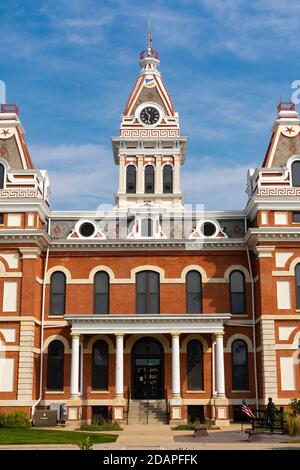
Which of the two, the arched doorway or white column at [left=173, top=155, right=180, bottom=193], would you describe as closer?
the arched doorway

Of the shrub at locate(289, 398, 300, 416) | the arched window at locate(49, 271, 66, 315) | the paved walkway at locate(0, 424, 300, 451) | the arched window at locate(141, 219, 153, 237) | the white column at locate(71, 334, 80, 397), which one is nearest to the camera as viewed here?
the paved walkway at locate(0, 424, 300, 451)

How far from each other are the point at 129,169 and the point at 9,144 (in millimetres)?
11012

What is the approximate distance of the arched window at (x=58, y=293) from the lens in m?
38.5

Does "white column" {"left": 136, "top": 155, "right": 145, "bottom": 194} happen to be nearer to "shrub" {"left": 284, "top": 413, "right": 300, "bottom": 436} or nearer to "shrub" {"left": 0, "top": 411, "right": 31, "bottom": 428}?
"shrub" {"left": 0, "top": 411, "right": 31, "bottom": 428}

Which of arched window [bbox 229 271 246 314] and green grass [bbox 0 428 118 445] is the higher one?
arched window [bbox 229 271 246 314]

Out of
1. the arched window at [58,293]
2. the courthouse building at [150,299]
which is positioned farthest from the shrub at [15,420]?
the arched window at [58,293]

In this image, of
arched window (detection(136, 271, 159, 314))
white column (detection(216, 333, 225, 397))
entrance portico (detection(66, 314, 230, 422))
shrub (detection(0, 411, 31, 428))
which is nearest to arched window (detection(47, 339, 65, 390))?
entrance portico (detection(66, 314, 230, 422))

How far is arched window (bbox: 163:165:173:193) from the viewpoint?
47.9 m

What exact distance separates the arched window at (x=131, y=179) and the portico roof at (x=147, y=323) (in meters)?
13.8

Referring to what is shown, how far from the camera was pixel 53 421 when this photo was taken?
113 ft

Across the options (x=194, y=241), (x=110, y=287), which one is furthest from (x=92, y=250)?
(x=194, y=241)

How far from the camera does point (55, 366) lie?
37.7 metres

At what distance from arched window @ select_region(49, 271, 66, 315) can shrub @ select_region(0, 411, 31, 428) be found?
6.41 m

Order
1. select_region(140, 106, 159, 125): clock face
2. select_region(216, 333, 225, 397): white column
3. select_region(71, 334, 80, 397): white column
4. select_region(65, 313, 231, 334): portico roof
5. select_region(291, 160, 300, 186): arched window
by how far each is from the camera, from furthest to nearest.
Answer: select_region(140, 106, 159, 125): clock face
select_region(291, 160, 300, 186): arched window
select_region(65, 313, 231, 334): portico roof
select_region(71, 334, 80, 397): white column
select_region(216, 333, 225, 397): white column
